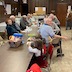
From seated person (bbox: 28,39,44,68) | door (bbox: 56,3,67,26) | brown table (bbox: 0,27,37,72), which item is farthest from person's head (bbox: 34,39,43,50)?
door (bbox: 56,3,67,26)

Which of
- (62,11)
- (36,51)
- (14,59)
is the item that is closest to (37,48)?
(36,51)

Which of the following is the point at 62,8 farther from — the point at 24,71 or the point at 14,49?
the point at 24,71

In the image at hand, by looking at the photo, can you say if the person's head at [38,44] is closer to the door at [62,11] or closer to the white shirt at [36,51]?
the white shirt at [36,51]

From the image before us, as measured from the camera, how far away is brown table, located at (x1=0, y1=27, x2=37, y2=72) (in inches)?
93.4

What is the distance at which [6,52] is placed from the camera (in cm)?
313

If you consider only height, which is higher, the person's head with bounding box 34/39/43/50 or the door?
the person's head with bounding box 34/39/43/50

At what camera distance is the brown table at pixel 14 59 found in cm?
237

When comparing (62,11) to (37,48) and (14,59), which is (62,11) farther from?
(14,59)

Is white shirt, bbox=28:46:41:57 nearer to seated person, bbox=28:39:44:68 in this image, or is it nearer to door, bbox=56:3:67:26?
seated person, bbox=28:39:44:68

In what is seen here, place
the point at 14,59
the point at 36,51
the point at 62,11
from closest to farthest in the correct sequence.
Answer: the point at 14,59, the point at 36,51, the point at 62,11

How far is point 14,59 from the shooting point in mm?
2775

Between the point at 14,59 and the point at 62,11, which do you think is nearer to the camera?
the point at 14,59

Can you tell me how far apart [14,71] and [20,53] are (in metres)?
0.85

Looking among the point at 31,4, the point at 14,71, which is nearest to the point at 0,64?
the point at 14,71
